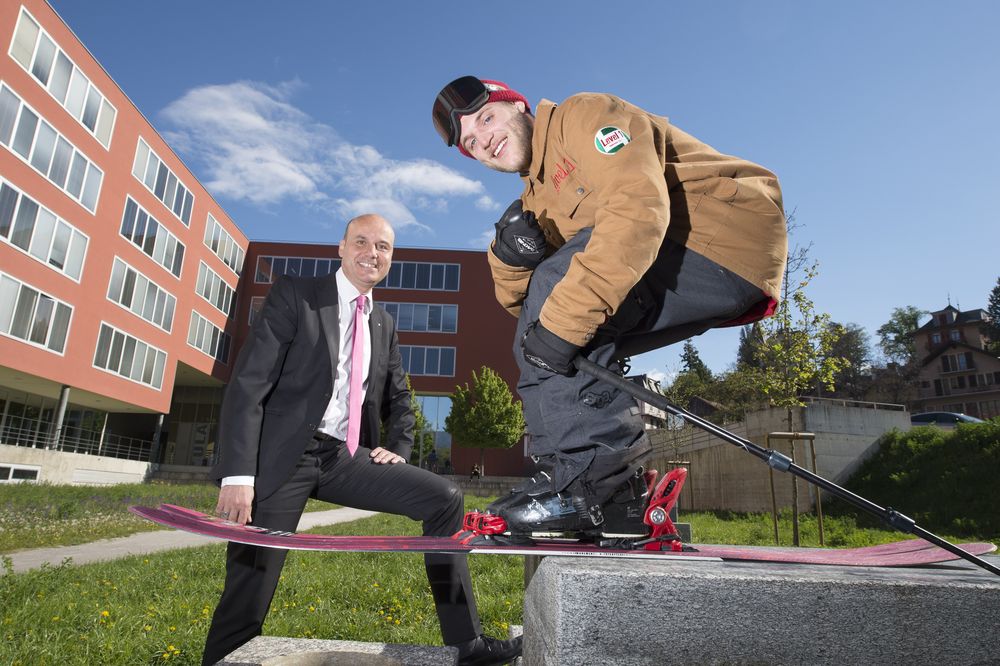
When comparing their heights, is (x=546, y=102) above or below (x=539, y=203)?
above

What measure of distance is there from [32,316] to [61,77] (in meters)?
9.42

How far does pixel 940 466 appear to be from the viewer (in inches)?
571

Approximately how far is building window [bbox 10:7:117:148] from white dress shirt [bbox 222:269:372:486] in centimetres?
2539

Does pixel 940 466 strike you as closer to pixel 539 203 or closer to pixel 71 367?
pixel 539 203

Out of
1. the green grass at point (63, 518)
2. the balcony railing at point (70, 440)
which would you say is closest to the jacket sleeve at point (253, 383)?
the green grass at point (63, 518)

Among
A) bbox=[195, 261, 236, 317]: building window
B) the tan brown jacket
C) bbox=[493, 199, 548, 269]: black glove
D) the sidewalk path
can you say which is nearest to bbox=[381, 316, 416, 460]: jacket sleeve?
bbox=[493, 199, 548, 269]: black glove

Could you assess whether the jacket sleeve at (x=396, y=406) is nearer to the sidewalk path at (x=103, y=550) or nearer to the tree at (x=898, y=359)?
the sidewalk path at (x=103, y=550)

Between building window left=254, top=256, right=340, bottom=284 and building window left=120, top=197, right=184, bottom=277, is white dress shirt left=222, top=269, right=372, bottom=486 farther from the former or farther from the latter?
building window left=254, top=256, right=340, bottom=284

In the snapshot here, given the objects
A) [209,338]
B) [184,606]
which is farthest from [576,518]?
[209,338]

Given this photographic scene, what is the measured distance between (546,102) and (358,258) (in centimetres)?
160

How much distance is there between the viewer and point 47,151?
Result: 75.4ft

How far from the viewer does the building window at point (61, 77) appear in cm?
2103

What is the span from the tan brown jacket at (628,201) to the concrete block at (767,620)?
2.56ft

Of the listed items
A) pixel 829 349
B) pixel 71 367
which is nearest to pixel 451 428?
pixel 71 367
